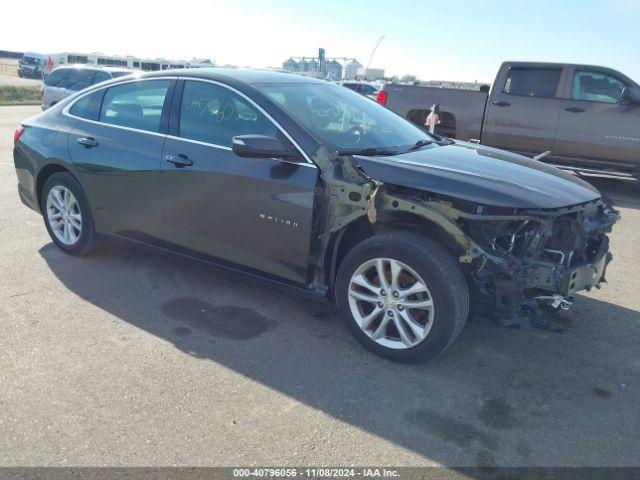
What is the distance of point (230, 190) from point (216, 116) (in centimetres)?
60

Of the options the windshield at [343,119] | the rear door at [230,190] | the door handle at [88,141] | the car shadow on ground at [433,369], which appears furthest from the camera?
the door handle at [88,141]

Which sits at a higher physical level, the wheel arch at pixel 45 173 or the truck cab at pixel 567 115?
the truck cab at pixel 567 115

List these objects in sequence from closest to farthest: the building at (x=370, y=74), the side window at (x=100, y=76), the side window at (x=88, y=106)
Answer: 1. the side window at (x=88, y=106)
2. the side window at (x=100, y=76)
3. the building at (x=370, y=74)

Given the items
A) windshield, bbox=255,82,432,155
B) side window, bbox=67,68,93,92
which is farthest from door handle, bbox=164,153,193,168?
side window, bbox=67,68,93,92

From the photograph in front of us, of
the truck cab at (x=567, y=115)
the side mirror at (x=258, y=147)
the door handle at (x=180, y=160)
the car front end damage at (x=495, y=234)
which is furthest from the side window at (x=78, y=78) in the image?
the car front end damage at (x=495, y=234)

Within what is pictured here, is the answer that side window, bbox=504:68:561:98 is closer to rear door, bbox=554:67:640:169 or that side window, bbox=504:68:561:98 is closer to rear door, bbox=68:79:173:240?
rear door, bbox=554:67:640:169

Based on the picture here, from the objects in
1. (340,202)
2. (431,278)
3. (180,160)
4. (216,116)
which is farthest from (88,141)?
(431,278)

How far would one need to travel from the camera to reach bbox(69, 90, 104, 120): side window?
4789 millimetres

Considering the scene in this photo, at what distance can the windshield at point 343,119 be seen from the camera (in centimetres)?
385

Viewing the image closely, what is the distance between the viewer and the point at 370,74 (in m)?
65.3

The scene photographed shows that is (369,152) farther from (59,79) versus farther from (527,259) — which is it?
(59,79)

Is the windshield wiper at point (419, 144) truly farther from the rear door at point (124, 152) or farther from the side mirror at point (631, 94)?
the side mirror at point (631, 94)

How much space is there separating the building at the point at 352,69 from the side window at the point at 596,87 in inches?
2101

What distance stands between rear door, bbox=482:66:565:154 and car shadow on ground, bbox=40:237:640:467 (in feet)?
17.4
